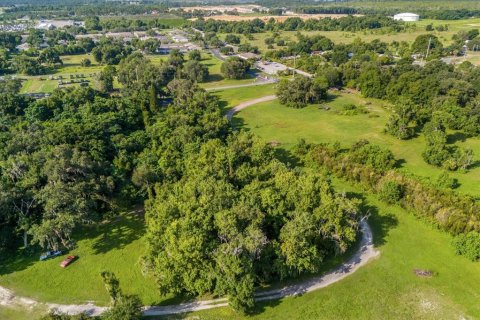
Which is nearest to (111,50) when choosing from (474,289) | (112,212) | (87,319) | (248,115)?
(248,115)

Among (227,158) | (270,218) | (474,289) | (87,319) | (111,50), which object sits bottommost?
(474,289)

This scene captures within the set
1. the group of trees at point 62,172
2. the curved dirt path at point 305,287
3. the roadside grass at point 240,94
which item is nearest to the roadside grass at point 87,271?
the curved dirt path at point 305,287

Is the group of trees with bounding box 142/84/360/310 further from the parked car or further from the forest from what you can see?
the parked car

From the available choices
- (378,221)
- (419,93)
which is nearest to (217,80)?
(419,93)

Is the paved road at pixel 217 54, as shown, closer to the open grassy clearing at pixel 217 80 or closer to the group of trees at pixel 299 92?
the open grassy clearing at pixel 217 80

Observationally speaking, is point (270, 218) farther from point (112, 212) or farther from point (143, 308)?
point (112, 212)
